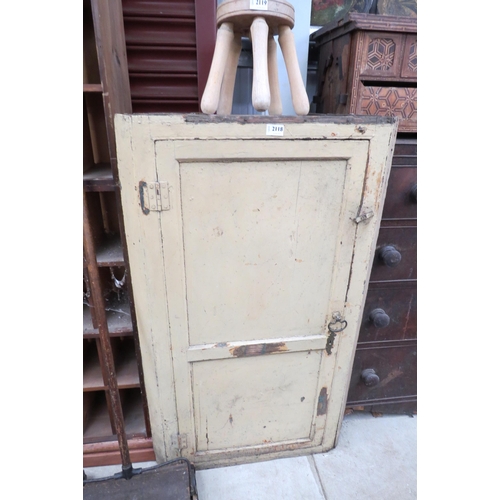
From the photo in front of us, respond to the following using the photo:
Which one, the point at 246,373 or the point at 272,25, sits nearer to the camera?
the point at 272,25

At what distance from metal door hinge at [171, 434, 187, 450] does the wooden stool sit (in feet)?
4.18

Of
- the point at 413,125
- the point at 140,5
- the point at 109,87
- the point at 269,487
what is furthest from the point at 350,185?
the point at 269,487

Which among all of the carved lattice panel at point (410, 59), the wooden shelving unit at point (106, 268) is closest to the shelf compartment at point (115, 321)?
the wooden shelving unit at point (106, 268)

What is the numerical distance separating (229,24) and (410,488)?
1961mm

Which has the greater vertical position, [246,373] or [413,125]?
[413,125]

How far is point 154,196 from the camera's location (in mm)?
1053

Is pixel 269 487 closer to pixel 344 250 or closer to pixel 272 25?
pixel 344 250

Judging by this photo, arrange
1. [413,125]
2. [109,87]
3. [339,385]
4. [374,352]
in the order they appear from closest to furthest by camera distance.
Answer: [109,87] → [413,125] → [339,385] → [374,352]

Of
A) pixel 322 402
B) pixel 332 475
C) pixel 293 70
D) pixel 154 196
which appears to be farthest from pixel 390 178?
pixel 332 475

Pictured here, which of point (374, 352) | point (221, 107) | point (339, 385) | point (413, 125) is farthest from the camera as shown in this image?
point (374, 352)

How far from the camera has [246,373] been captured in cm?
140

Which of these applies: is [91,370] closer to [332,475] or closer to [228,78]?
[332,475]

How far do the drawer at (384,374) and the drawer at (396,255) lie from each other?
1.27 feet

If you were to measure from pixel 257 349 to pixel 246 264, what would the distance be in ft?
1.18
